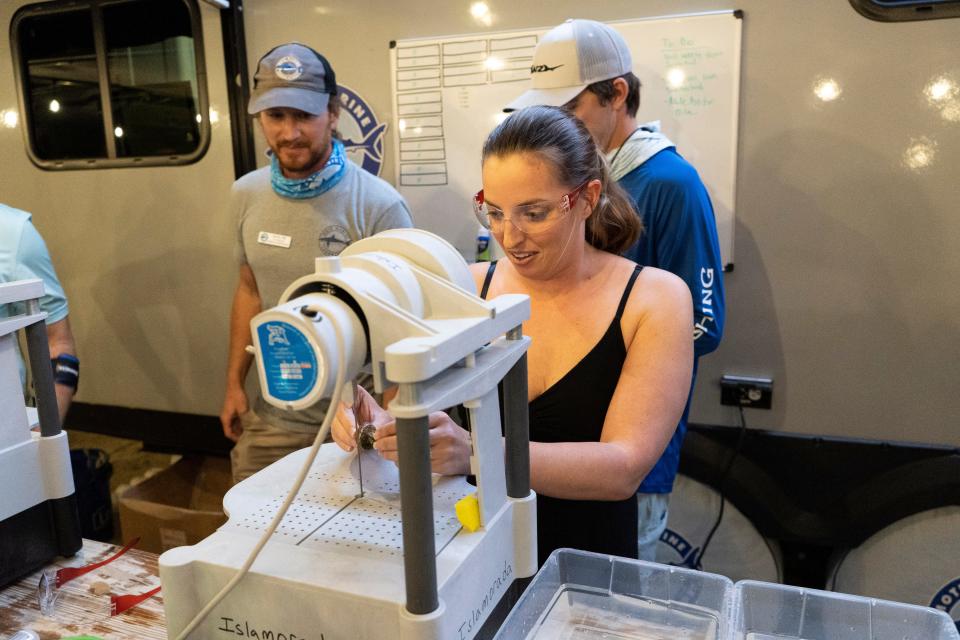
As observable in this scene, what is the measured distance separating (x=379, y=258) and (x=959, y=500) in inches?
81.6

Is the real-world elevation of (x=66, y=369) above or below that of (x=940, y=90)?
below

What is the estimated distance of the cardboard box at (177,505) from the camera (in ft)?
7.45

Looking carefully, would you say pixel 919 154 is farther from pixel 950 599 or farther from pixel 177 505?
pixel 177 505

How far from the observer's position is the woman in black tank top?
1.13m

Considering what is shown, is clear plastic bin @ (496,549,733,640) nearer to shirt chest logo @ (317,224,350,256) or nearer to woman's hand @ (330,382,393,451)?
woman's hand @ (330,382,393,451)

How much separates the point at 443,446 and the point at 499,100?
1.71 meters

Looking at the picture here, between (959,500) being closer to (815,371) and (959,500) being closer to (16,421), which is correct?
(815,371)

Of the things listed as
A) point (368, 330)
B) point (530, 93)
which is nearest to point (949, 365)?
point (530, 93)

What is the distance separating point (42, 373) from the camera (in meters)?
1.11

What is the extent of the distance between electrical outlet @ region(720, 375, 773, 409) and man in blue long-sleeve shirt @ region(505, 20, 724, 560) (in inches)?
20.2

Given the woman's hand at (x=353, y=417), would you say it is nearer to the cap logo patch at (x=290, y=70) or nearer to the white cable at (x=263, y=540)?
the white cable at (x=263, y=540)

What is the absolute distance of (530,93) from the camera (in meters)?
1.79

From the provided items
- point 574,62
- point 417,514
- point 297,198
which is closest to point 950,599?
point 574,62

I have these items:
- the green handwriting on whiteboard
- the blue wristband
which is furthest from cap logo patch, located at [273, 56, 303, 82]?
the green handwriting on whiteboard
